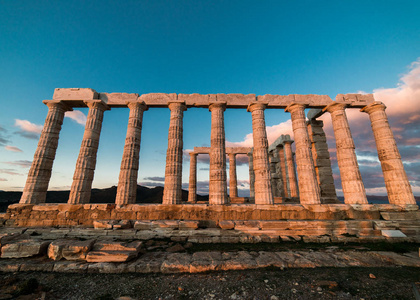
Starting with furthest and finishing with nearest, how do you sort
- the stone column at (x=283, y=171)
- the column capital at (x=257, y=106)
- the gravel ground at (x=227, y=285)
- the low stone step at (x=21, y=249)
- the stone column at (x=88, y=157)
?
the stone column at (x=283, y=171) → the column capital at (x=257, y=106) → the stone column at (x=88, y=157) → the low stone step at (x=21, y=249) → the gravel ground at (x=227, y=285)

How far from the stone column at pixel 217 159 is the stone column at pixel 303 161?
17.6 feet

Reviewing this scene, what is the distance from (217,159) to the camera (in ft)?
40.1

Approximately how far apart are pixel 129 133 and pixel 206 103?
6202mm

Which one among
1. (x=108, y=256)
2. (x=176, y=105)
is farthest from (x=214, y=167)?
(x=108, y=256)

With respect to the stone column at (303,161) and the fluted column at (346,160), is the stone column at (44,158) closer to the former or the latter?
the stone column at (303,161)

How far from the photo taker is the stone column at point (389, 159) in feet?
37.4

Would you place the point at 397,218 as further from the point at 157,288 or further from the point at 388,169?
the point at 157,288

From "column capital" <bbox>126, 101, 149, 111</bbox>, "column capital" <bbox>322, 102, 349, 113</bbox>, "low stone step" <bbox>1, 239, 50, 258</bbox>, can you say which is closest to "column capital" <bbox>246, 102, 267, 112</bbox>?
"column capital" <bbox>322, 102, 349, 113</bbox>

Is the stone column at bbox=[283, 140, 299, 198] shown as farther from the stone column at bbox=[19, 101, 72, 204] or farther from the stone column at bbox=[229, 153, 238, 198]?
the stone column at bbox=[19, 101, 72, 204]

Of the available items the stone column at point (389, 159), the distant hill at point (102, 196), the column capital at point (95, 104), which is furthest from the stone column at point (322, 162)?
the distant hill at point (102, 196)

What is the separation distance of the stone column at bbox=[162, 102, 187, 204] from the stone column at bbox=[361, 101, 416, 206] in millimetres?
14618

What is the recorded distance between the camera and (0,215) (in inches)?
410

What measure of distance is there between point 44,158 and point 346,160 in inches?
838

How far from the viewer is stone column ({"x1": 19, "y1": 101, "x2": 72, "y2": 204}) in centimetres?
1121
